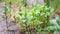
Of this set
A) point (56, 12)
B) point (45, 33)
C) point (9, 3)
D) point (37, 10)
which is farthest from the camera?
point (9, 3)

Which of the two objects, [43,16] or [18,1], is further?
[18,1]

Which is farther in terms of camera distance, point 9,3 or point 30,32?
point 9,3

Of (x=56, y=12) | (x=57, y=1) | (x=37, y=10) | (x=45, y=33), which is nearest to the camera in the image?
(x=45, y=33)

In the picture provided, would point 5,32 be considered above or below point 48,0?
below

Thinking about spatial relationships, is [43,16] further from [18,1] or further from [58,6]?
[18,1]

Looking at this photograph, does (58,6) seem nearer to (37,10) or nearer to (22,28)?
(37,10)

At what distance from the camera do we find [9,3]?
4.91 m

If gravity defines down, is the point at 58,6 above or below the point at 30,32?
above

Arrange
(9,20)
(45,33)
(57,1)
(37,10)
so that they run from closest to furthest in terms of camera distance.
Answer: (45,33) < (37,10) < (9,20) < (57,1)

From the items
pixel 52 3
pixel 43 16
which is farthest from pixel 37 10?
pixel 52 3

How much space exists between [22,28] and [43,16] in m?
0.46

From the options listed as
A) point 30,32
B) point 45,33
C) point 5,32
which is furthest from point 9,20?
point 45,33

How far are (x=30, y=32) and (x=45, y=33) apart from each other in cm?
30

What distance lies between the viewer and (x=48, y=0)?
4.84m
